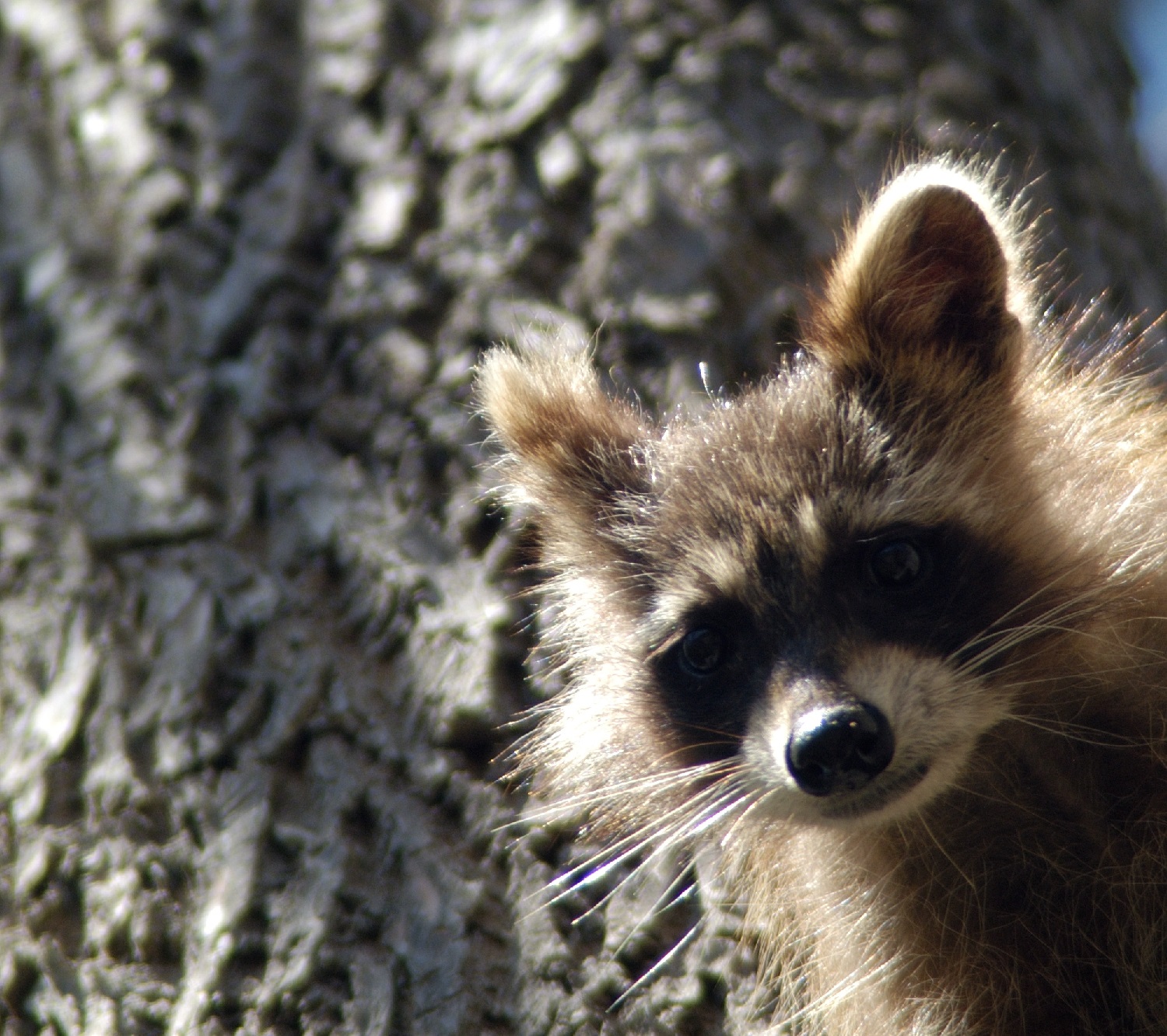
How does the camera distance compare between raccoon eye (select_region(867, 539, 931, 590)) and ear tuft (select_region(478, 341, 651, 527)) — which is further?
ear tuft (select_region(478, 341, 651, 527))

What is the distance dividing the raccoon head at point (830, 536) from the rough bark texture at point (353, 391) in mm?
222

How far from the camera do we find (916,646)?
2195 mm

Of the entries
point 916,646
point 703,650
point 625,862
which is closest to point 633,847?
point 625,862

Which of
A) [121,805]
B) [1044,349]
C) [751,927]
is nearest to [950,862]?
[751,927]

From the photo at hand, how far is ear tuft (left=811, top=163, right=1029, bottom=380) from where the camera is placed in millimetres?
2277

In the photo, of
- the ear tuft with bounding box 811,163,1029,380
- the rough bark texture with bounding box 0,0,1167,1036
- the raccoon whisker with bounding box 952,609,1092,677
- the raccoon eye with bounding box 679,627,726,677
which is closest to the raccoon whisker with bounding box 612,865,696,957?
the rough bark texture with bounding box 0,0,1167,1036

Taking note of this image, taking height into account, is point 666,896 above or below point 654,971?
above

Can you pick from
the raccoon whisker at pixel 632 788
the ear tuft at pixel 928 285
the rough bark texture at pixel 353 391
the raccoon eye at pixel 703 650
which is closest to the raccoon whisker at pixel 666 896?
the rough bark texture at pixel 353 391

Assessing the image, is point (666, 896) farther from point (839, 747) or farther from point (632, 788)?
point (839, 747)

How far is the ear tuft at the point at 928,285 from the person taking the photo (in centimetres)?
228

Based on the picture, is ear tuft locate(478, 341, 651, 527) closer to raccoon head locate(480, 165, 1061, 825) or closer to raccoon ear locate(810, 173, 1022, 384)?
raccoon head locate(480, 165, 1061, 825)

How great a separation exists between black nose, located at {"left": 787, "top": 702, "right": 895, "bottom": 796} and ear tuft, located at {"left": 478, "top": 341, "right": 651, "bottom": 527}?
744 mm

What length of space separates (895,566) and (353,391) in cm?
133

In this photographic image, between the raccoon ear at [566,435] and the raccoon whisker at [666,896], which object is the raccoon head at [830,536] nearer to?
the raccoon ear at [566,435]
